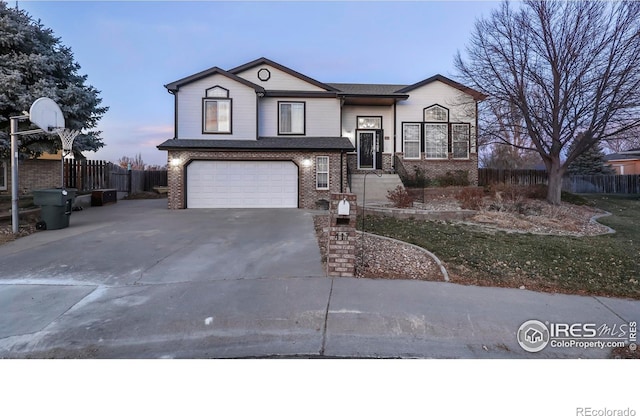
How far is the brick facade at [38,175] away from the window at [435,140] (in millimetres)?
19777

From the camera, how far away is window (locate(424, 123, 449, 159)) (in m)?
18.9

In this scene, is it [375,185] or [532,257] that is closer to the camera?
[532,257]

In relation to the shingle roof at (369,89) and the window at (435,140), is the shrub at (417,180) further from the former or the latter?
the shingle roof at (369,89)

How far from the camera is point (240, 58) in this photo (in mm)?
19234

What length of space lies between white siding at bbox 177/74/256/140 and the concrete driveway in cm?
916

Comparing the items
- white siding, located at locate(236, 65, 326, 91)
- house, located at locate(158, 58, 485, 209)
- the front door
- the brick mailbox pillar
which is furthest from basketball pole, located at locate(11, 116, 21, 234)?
the front door

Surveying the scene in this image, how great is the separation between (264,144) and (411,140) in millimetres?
8823

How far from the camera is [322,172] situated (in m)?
14.6

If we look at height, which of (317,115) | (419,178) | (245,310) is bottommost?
(245,310)

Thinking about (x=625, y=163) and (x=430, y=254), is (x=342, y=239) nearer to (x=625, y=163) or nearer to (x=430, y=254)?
(x=430, y=254)

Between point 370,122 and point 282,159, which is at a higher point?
point 370,122

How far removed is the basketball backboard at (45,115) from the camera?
8.87m

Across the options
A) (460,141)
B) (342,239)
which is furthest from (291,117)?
(342,239)

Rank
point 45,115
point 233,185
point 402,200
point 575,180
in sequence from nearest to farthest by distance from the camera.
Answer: point 45,115 < point 402,200 < point 233,185 < point 575,180
